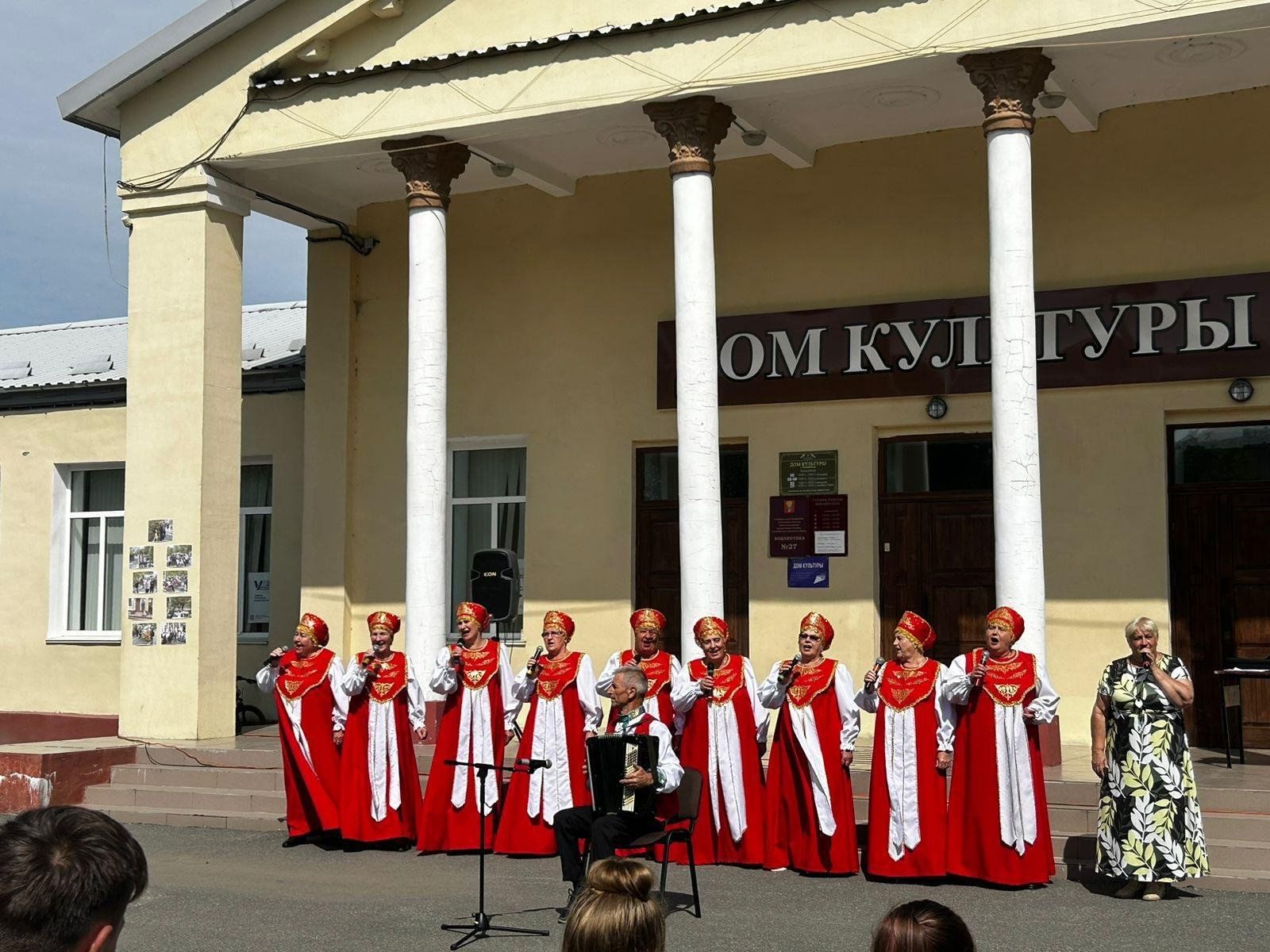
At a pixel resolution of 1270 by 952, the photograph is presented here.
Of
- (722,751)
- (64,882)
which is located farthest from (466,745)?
(64,882)

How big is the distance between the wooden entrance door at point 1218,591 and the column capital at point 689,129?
4.56 meters

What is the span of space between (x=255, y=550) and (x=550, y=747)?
773 centimetres

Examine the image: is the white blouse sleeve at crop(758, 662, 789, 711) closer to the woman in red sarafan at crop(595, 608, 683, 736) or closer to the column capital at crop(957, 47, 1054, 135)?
the woman in red sarafan at crop(595, 608, 683, 736)

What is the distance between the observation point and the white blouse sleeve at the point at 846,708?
370 inches

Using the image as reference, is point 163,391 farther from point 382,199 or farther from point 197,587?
point 382,199

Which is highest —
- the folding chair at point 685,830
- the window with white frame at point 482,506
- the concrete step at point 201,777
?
the window with white frame at point 482,506

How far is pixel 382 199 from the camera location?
51.1ft

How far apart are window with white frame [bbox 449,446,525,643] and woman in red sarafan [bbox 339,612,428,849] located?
14.4ft

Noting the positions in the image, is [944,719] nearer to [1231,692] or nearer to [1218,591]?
[1231,692]

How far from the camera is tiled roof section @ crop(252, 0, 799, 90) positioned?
11.5 metres

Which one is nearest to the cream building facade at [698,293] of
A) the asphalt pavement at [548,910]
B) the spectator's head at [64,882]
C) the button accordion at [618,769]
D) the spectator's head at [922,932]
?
the asphalt pavement at [548,910]

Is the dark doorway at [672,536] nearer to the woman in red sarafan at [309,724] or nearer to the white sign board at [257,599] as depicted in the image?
the woman in red sarafan at [309,724]

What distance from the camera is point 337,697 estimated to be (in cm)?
1085

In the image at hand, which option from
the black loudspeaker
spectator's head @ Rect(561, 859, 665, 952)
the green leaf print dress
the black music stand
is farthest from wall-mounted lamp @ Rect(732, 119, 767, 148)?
spectator's head @ Rect(561, 859, 665, 952)
